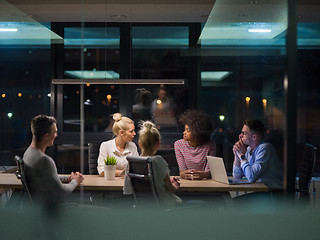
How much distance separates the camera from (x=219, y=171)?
412cm

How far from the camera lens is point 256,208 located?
317cm

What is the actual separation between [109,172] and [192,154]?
91cm

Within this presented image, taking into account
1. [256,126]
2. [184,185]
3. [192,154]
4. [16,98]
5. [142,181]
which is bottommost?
[184,185]

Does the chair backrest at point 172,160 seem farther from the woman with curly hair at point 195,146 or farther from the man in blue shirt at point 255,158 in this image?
the man in blue shirt at point 255,158

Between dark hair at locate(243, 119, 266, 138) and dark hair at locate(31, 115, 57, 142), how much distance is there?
5.54 feet

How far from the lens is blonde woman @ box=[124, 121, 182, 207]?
343 cm

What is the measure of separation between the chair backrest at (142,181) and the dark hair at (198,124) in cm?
103

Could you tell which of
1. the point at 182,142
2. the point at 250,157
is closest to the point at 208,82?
the point at 182,142

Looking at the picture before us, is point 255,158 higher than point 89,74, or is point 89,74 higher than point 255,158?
point 89,74

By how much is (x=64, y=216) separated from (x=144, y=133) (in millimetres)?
1138

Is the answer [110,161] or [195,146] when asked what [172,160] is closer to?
[195,146]

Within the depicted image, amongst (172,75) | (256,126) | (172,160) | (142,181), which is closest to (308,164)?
(256,126)

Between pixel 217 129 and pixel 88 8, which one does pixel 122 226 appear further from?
pixel 88 8

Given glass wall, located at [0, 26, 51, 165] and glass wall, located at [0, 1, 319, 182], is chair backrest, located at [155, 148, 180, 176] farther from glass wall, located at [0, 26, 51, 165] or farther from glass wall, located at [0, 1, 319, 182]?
glass wall, located at [0, 26, 51, 165]
